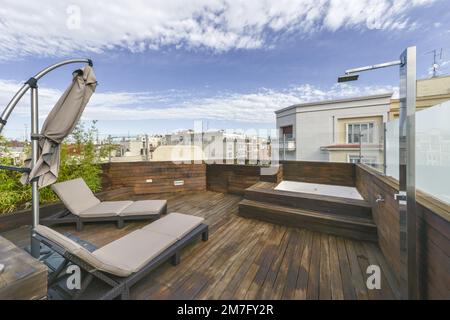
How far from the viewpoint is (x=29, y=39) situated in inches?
145

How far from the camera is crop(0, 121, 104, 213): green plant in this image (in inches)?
117

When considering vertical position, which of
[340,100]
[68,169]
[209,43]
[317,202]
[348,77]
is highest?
[209,43]

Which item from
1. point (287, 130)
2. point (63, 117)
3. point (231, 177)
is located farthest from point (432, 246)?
point (287, 130)

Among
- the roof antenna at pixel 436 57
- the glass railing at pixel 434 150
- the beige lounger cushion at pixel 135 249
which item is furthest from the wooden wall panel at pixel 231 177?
the roof antenna at pixel 436 57

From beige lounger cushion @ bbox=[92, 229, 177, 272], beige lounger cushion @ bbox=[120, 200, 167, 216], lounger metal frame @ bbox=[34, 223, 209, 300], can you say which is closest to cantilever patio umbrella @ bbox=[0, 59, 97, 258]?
lounger metal frame @ bbox=[34, 223, 209, 300]

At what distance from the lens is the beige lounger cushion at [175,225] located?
2254mm

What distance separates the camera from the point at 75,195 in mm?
3186

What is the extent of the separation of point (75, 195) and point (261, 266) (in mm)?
3469

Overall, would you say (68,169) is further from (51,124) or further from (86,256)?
(86,256)

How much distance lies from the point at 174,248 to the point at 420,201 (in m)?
2.44

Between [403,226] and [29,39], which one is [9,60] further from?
[403,226]

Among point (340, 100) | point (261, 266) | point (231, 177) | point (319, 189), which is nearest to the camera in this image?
point (261, 266)

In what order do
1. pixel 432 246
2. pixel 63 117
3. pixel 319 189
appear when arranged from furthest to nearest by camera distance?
pixel 319 189 → pixel 63 117 → pixel 432 246

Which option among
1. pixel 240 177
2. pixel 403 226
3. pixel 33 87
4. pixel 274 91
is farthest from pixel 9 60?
pixel 274 91
